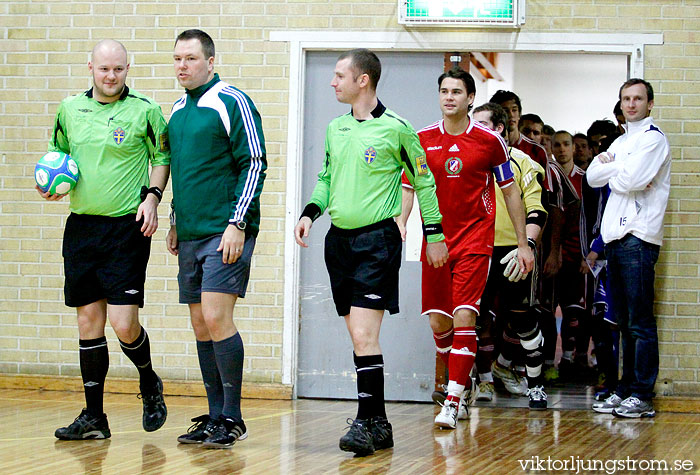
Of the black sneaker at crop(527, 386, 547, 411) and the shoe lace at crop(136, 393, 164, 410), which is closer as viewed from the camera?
the shoe lace at crop(136, 393, 164, 410)

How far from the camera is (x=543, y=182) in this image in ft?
23.9

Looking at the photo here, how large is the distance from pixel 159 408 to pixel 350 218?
149cm

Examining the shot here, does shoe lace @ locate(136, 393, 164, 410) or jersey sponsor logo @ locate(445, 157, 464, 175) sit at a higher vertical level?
jersey sponsor logo @ locate(445, 157, 464, 175)

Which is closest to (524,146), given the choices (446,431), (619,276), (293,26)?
(619,276)

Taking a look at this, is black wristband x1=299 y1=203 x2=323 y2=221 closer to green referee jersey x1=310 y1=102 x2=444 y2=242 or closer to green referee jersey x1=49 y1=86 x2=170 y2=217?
green referee jersey x1=310 y1=102 x2=444 y2=242

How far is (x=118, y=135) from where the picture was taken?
5.00 m

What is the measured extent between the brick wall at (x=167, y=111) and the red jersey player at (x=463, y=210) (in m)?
1.36

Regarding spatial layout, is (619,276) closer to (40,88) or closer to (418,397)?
(418,397)

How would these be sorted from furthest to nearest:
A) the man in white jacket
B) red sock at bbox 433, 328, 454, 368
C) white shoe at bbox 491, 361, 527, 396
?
white shoe at bbox 491, 361, 527, 396, the man in white jacket, red sock at bbox 433, 328, 454, 368

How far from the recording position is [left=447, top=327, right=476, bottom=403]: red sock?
5738 mm

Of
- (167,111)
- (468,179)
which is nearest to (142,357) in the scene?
(468,179)

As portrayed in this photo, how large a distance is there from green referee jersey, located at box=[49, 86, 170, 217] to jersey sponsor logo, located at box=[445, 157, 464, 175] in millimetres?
1740

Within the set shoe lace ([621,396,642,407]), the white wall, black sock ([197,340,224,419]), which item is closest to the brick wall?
shoe lace ([621,396,642,407])

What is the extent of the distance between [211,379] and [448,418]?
4.79 feet
